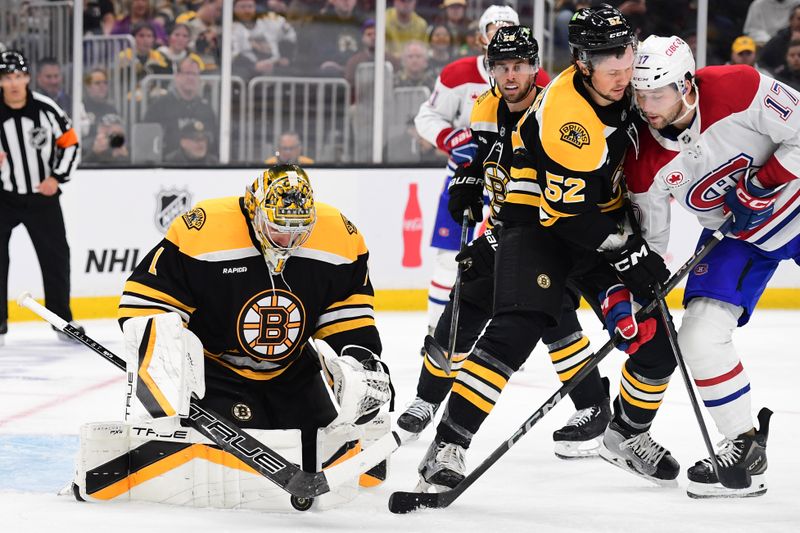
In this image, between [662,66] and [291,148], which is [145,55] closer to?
[291,148]

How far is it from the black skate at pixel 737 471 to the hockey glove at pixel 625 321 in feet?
0.94

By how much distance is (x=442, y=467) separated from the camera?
9.36 ft

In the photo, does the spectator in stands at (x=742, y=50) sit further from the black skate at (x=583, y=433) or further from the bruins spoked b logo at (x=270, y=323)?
the bruins spoked b logo at (x=270, y=323)

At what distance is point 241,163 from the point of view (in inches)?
244

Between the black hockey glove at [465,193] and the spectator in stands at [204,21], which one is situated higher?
the spectator in stands at [204,21]

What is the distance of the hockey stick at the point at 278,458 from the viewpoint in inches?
107

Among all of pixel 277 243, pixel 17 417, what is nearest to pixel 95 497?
pixel 277 243

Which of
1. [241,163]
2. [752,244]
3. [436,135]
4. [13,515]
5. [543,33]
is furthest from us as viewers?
[543,33]

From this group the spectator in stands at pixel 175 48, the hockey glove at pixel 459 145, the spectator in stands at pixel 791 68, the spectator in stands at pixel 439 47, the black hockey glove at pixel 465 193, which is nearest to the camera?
the black hockey glove at pixel 465 193

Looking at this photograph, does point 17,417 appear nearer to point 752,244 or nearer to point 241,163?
point 752,244

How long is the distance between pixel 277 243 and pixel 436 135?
2035 mm

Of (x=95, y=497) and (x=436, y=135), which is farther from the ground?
(x=436, y=135)

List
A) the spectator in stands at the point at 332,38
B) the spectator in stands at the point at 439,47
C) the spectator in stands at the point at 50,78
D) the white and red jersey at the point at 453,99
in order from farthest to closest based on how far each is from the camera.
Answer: the spectator in stands at the point at 439,47, the spectator in stands at the point at 332,38, the spectator in stands at the point at 50,78, the white and red jersey at the point at 453,99

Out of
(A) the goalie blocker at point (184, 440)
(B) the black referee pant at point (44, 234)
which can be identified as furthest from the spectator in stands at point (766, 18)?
(A) the goalie blocker at point (184, 440)
